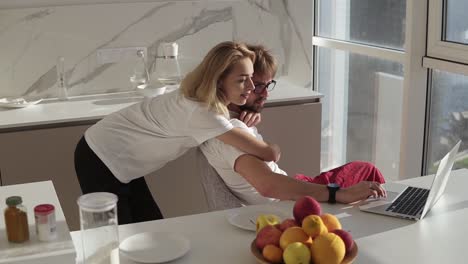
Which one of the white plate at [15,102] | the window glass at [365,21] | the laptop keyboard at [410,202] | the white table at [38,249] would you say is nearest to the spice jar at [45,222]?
the white table at [38,249]

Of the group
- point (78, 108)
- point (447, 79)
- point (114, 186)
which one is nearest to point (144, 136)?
point (114, 186)

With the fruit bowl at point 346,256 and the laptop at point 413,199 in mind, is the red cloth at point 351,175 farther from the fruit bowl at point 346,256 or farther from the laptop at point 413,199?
the fruit bowl at point 346,256

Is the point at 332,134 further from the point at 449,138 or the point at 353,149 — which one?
the point at 449,138

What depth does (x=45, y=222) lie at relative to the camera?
1.58 m

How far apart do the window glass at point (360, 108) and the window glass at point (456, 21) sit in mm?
393

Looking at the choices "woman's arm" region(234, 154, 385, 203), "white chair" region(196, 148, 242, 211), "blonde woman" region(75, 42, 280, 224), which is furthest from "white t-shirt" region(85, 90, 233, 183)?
"woman's arm" region(234, 154, 385, 203)

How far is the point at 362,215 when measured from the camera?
2.02 meters

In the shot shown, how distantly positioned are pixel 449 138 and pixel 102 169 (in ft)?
5.82

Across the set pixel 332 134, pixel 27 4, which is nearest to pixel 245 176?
pixel 27 4

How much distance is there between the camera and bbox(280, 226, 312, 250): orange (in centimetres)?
157

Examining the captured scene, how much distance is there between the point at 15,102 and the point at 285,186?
172 centimetres

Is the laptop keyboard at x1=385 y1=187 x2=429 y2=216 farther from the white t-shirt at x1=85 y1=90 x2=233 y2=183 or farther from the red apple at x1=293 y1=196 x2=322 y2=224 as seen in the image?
the white t-shirt at x1=85 y1=90 x2=233 y2=183

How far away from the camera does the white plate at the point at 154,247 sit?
170 centimetres

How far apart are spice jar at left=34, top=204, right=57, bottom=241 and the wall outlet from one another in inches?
80.1
